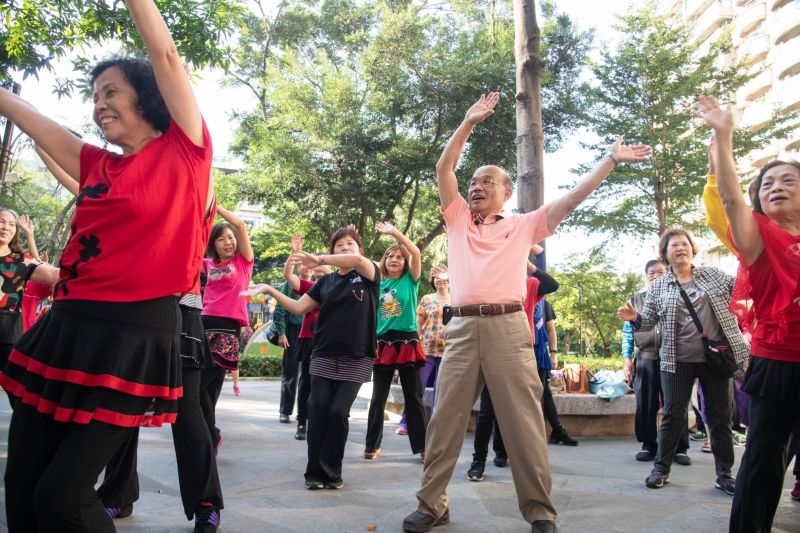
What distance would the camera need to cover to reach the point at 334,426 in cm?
477

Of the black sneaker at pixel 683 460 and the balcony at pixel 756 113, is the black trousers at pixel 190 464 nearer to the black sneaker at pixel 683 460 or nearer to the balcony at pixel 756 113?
the black sneaker at pixel 683 460

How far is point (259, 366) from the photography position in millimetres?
19344

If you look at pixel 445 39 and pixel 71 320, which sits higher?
pixel 445 39

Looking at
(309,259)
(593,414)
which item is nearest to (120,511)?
(309,259)

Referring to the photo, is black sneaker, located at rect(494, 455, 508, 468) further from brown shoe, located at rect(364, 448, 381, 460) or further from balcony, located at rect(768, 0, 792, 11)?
balcony, located at rect(768, 0, 792, 11)

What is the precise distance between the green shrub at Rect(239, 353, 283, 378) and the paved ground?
12.3m

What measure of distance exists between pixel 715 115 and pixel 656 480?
319 centimetres

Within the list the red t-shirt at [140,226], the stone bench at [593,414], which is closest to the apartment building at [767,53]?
the stone bench at [593,414]

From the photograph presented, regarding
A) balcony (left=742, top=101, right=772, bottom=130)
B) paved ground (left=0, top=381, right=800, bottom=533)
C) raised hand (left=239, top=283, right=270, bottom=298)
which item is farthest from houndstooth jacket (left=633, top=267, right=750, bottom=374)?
balcony (left=742, top=101, right=772, bottom=130)

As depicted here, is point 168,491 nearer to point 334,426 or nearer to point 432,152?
point 334,426

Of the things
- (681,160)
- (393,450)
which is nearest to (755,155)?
(681,160)

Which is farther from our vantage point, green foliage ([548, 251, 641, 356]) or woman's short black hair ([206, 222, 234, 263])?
green foliage ([548, 251, 641, 356])

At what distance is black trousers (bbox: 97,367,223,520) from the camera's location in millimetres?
3451

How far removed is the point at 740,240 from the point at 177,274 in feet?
8.32
